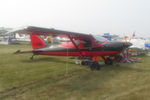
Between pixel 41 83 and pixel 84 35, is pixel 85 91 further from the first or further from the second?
pixel 84 35

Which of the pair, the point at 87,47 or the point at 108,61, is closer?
the point at 87,47

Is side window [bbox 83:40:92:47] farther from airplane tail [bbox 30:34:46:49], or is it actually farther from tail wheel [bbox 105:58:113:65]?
airplane tail [bbox 30:34:46:49]

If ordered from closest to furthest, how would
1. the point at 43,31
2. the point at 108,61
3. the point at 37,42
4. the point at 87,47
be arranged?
the point at 43,31
the point at 87,47
the point at 108,61
the point at 37,42

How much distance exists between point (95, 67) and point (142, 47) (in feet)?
32.2

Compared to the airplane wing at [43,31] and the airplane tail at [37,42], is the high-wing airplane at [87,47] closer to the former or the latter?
the airplane wing at [43,31]

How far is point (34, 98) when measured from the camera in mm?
3969

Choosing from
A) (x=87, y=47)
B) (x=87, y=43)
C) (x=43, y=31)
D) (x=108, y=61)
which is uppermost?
(x=43, y=31)

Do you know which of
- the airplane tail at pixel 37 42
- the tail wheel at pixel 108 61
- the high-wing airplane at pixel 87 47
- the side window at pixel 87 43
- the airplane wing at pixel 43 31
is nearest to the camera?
the airplane wing at pixel 43 31

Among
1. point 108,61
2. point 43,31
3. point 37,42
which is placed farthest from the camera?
point 37,42

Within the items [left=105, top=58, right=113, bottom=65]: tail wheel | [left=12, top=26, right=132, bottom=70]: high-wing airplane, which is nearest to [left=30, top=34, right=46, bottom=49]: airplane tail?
[left=12, top=26, right=132, bottom=70]: high-wing airplane

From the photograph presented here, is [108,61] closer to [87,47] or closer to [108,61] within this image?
[108,61]

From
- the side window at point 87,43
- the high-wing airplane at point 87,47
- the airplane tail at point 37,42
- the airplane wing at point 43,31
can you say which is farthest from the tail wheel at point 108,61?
the airplane tail at point 37,42

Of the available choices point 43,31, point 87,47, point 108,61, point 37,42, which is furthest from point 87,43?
point 37,42

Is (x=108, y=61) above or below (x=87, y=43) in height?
below
